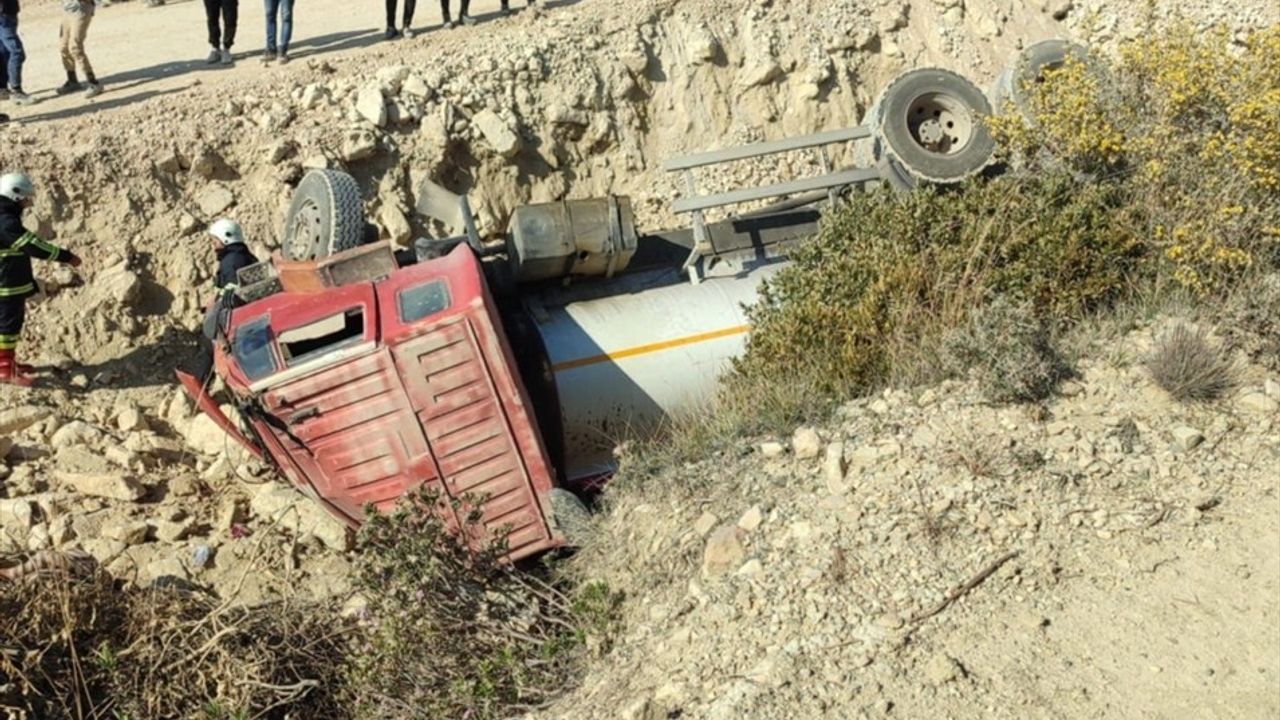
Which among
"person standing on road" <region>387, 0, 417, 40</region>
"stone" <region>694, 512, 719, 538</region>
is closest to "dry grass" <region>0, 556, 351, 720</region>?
"stone" <region>694, 512, 719, 538</region>

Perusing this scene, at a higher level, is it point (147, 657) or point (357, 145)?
point (357, 145)

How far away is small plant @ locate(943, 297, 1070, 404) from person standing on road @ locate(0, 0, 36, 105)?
921cm

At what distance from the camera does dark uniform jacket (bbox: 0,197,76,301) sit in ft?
29.2

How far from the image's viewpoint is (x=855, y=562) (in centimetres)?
659

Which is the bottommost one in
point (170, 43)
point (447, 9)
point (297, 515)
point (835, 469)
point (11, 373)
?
point (297, 515)

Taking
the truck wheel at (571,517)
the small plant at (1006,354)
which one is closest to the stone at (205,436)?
the truck wheel at (571,517)

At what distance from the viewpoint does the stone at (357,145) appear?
36.0 ft

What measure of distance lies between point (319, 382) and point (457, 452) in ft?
3.11

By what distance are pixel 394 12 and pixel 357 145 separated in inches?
103

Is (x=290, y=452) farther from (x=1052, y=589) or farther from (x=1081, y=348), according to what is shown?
(x=1081, y=348)

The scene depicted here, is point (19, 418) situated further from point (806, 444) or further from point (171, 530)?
point (806, 444)

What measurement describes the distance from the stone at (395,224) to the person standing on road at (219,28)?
10.00 feet

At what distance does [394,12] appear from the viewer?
12945mm

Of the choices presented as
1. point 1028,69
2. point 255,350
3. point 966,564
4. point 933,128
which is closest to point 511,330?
point 255,350
